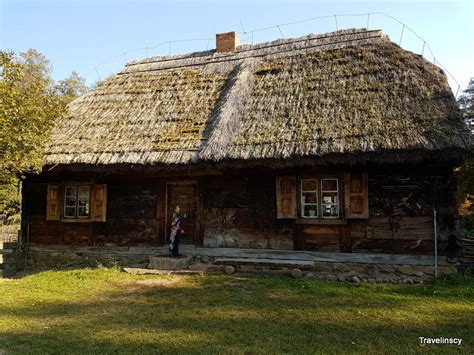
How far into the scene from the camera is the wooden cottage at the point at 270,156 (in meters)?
7.86

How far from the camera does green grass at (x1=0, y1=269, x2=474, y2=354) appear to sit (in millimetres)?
4297

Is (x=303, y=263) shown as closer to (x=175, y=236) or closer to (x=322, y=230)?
(x=322, y=230)

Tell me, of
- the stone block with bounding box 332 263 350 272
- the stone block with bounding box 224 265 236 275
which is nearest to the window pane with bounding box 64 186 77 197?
the stone block with bounding box 224 265 236 275

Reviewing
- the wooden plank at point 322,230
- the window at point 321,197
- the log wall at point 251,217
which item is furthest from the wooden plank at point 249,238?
the window at point 321,197

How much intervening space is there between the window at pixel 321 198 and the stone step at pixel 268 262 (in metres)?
1.24

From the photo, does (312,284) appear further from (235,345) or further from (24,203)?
(24,203)

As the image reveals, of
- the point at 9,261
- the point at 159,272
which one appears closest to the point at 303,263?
the point at 159,272

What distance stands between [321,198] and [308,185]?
0.42 meters

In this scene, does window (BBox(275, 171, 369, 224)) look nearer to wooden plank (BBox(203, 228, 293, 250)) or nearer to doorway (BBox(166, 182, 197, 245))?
wooden plank (BBox(203, 228, 293, 250))

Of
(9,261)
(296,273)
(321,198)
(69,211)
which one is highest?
(321,198)

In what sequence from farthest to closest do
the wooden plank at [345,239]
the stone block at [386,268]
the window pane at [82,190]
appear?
1. the window pane at [82,190]
2. the wooden plank at [345,239]
3. the stone block at [386,268]

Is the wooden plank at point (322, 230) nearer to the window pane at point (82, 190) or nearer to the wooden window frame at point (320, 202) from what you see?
the wooden window frame at point (320, 202)

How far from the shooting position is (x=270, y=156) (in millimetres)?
7980

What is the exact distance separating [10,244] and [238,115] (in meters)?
7.64
